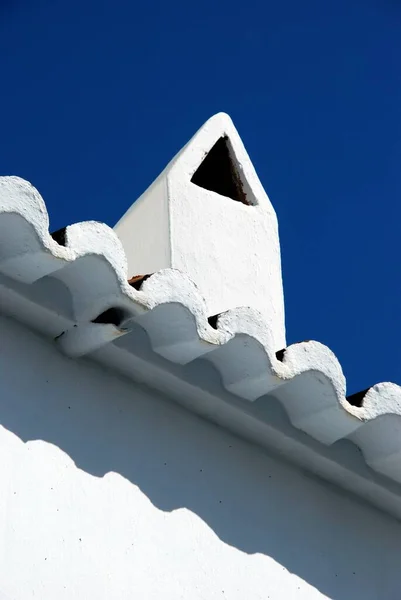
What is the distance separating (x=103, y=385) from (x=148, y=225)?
1.46m

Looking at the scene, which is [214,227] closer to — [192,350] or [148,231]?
[148,231]

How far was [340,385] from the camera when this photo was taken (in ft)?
15.8

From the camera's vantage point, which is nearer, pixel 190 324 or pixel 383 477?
pixel 190 324

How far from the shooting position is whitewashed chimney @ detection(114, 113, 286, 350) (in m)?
5.86

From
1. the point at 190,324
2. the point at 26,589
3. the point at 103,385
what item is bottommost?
the point at 26,589

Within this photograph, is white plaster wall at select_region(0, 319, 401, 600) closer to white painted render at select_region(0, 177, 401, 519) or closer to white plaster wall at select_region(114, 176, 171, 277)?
white painted render at select_region(0, 177, 401, 519)

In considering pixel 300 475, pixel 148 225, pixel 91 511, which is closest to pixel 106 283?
pixel 91 511

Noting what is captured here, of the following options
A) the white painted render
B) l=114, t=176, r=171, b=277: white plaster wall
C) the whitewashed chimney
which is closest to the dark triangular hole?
the whitewashed chimney

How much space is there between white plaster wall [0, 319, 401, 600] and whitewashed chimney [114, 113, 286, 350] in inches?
36.3

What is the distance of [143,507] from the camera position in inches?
180

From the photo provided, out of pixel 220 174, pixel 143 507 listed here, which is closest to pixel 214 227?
pixel 220 174

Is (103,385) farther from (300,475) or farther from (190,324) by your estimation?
(300,475)

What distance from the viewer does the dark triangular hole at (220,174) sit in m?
6.30

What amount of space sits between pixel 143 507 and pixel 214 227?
5.61 ft
